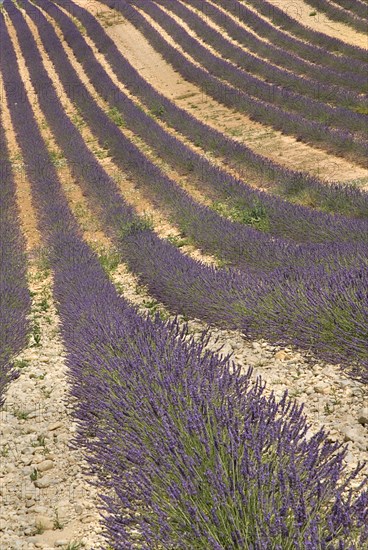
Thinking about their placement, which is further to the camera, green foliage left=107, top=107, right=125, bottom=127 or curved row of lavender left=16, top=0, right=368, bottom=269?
green foliage left=107, top=107, right=125, bottom=127

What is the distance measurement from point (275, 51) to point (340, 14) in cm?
341

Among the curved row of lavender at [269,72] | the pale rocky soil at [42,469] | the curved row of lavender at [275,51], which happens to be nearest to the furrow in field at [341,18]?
the curved row of lavender at [275,51]

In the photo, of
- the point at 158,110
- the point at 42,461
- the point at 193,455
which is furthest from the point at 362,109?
the point at 193,455

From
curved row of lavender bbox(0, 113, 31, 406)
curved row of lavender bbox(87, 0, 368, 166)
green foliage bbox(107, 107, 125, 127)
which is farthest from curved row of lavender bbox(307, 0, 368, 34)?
curved row of lavender bbox(0, 113, 31, 406)

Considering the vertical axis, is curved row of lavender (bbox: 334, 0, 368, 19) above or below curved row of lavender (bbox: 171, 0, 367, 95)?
above

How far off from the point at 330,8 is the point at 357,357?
59.2ft

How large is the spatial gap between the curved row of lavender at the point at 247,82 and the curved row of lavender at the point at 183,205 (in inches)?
100

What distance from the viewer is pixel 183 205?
28.7 ft

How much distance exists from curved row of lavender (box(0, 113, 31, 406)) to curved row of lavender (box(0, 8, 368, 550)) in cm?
83

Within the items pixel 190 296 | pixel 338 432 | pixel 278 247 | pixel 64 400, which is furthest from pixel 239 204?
pixel 338 432

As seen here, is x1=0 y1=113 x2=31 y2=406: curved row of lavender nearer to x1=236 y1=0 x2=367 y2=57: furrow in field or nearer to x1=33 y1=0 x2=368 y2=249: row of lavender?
x1=33 y1=0 x2=368 y2=249: row of lavender

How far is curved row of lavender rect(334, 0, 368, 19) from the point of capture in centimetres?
1823

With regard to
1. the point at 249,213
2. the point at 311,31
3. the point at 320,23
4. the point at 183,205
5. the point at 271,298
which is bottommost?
the point at 183,205

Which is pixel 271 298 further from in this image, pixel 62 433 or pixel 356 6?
pixel 356 6
